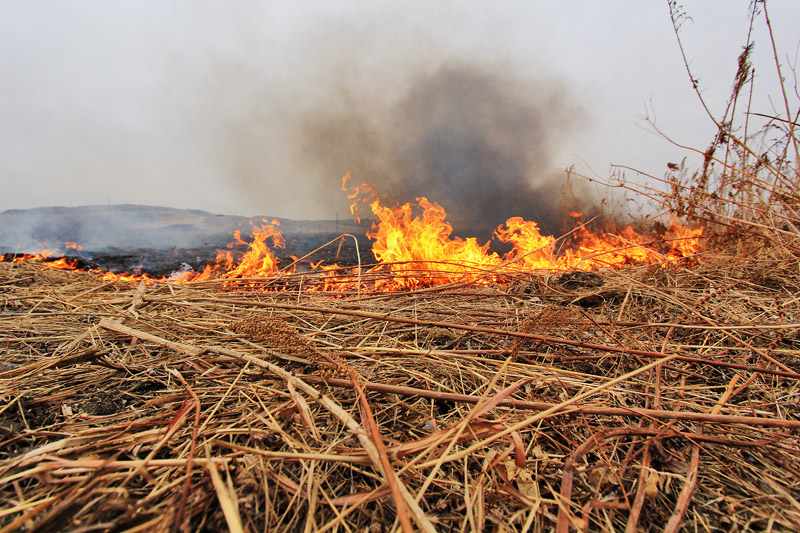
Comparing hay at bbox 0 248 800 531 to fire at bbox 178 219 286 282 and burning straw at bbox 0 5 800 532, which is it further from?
fire at bbox 178 219 286 282

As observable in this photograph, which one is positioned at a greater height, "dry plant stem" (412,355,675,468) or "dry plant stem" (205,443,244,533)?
"dry plant stem" (412,355,675,468)

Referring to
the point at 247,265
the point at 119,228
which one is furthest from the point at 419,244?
the point at 119,228

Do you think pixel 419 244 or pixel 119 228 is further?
pixel 119 228

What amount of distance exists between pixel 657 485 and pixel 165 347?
5.92 feet

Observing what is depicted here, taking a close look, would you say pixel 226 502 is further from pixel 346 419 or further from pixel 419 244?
pixel 419 244

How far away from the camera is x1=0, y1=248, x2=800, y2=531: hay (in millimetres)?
731

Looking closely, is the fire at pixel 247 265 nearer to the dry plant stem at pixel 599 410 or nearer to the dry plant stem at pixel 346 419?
the dry plant stem at pixel 346 419

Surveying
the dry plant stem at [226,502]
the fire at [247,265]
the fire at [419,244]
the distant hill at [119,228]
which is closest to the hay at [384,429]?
the dry plant stem at [226,502]

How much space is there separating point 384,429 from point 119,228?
11.4m

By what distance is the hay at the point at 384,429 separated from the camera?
731 millimetres

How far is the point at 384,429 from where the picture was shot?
99 cm

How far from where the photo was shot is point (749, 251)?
318 centimetres

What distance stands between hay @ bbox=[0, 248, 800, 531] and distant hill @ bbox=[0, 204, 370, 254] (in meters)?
7.85

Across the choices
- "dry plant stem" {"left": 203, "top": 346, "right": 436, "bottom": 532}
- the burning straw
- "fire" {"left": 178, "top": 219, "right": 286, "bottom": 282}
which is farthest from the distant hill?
"dry plant stem" {"left": 203, "top": 346, "right": 436, "bottom": 532}
